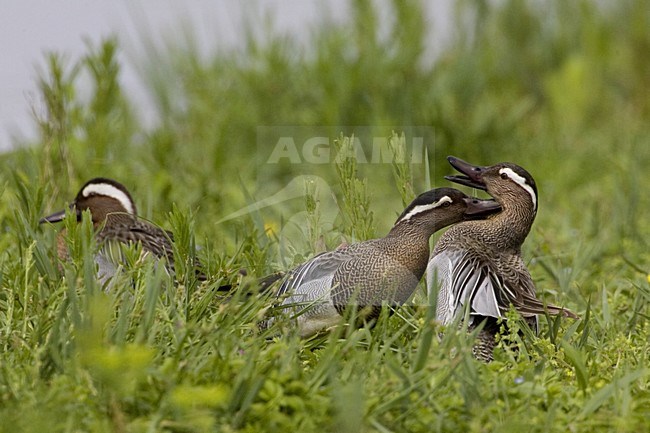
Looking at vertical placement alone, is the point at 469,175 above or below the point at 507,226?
above

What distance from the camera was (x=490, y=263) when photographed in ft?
13.0

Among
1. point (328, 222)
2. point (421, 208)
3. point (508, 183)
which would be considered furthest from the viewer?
point (328, 222)

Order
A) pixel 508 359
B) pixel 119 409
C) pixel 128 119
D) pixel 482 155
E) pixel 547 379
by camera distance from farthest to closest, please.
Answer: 1. pixel 128 119
2. pixel 482 155
3. pixel 508 359
4. pixel 547 379
5. pixel 119 409

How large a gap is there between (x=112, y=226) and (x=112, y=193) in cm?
40

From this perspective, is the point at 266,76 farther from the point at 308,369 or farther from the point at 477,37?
the point at 308,369

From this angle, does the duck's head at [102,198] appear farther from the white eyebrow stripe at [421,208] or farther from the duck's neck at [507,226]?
the duck's neck at [507,226]

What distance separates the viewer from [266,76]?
789cm

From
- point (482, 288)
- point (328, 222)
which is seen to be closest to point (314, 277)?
point (482, 288)

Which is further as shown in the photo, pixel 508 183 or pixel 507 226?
pixel 508 183

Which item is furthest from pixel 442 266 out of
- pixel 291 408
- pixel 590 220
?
pixel 590 220

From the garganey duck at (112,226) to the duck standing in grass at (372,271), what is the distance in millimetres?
469

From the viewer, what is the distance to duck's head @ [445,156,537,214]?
4250mm

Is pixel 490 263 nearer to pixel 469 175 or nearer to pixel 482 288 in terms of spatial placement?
pixel 482 288

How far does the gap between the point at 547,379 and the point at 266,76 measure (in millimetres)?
5124
